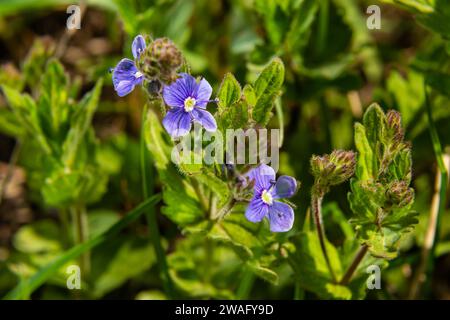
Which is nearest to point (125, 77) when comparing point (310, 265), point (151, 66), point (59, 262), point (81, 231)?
point (151, 66)

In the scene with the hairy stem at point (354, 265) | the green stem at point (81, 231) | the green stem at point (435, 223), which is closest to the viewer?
the hairy stem at point (354, 265)

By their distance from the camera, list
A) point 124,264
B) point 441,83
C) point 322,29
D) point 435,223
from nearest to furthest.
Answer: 1. point 441,83
2. point 435,223
3. point 124,264
4. point 322,29

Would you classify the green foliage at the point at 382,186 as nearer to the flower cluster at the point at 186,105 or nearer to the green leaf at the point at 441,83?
the flower cluster at the point at 186,105

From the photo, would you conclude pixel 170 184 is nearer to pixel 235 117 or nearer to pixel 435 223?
pixel 235 117

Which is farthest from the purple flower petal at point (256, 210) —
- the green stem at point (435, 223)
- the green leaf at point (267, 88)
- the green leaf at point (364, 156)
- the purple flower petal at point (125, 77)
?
the green stem at point (435, 223)

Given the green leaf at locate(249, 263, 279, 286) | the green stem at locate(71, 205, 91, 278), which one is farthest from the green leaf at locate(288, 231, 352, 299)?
the green stem at locate(71, 205, 91, 278)
